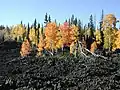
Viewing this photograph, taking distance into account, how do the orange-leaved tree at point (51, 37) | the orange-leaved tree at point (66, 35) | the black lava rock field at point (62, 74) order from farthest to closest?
the orange-leaved tree at point (51, 37) < the orange-leaved tree at point (66, 35) < the black lava rock field at point (62, 74)

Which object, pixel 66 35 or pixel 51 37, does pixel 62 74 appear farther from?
pixel 51 37

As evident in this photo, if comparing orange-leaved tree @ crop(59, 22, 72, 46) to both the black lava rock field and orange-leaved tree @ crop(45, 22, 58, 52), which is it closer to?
orange-leaved tree @ crop(45, 22, 58, 52)

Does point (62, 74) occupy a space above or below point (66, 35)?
below

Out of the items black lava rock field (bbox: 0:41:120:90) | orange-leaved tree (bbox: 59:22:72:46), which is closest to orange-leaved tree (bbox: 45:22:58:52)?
orange-leaved tree (bbox: 59:22:72:46)

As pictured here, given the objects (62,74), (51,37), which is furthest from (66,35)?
(62,74)

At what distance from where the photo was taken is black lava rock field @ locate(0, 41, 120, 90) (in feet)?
171

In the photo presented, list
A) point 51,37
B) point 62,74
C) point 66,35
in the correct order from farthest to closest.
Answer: point 51,37 → point 66,35 → point 62,74

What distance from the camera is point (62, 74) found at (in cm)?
6881

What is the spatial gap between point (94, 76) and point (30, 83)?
13.8 metres

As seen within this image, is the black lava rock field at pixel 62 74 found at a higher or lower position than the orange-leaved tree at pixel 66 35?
lower

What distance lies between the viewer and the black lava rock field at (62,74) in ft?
171

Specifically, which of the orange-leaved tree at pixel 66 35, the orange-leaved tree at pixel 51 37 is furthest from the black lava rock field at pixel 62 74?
the orange-leaved tree at pixel 66 35

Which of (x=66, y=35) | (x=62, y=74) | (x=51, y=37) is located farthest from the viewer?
(x=51, y=37)

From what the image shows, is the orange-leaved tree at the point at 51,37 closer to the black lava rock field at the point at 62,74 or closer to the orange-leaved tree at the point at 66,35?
the orange-leaved tree at the point at 66,35
